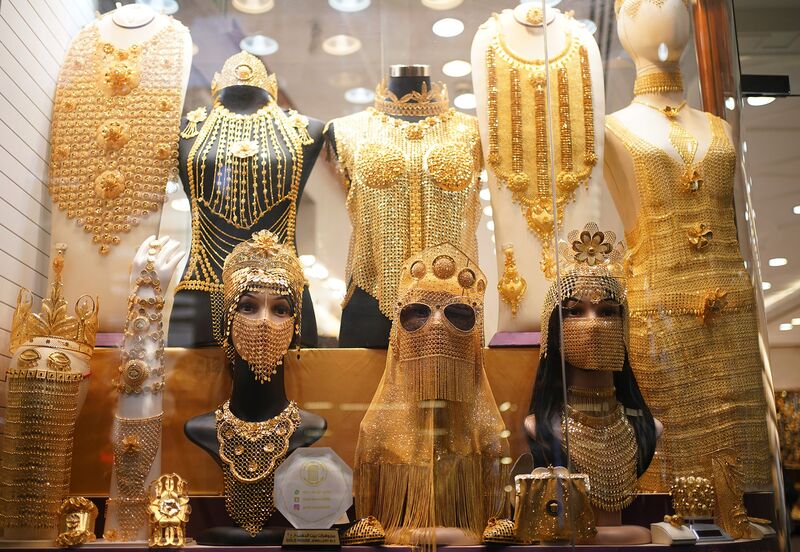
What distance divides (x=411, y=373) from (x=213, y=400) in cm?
60

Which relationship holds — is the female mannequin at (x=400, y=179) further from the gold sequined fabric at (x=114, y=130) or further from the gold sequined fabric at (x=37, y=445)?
the gold sequined fabric at (x=37, y=445)

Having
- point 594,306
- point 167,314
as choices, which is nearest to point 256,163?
point 167,314

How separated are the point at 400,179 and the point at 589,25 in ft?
2.69

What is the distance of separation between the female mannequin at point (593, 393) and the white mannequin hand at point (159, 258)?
1.16 m

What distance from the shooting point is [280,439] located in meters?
2.73

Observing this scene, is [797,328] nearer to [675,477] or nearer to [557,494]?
[675,477]

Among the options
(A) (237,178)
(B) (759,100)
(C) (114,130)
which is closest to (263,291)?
(A) (237,178)

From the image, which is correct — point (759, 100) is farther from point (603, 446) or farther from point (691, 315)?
point (603, 446)

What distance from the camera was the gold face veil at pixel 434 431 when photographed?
2634 millimetres

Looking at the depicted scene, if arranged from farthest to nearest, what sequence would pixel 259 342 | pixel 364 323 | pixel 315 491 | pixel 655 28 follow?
pixel 655 28 < pixel 364 323 < pixel 259 342 < pixel 315 491

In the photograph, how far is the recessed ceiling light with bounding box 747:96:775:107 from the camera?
3.40m

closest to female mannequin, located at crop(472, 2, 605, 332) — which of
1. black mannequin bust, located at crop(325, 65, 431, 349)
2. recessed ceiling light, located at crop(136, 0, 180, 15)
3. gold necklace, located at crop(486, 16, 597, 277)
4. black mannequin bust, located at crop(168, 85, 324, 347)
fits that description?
gold necklace, located at crop(486, 16, 597, 277)

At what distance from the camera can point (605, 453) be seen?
273 cm

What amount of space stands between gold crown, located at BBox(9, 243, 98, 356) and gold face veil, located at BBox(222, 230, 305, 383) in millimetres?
426
